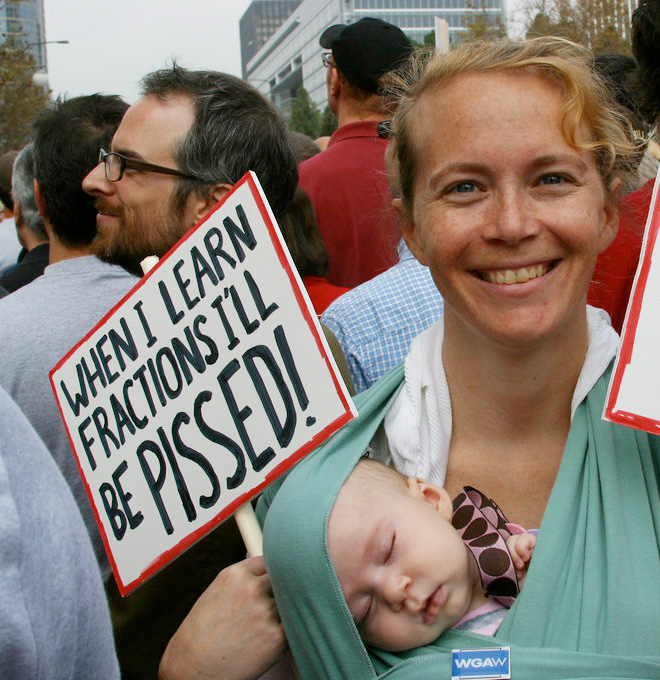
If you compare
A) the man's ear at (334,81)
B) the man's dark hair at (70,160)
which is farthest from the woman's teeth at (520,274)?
the man's ear at (334,81)

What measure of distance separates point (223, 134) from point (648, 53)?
4.40 ft

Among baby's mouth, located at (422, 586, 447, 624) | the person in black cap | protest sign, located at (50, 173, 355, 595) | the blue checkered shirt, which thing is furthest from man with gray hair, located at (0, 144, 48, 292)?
baby's mouth, located at (422, 586, 447, 624)

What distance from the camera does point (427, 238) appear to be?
6.44 feet

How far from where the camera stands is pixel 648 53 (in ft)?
8.48

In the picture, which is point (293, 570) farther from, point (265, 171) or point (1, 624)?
point (265, 171)

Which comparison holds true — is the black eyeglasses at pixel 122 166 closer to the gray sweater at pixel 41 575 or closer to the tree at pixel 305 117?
the gray sweater at pixel 41 575

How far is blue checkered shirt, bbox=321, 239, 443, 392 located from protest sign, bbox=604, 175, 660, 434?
3.60ft

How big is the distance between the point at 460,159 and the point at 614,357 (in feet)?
1.64

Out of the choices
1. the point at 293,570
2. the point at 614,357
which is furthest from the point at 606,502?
the point at 293,570

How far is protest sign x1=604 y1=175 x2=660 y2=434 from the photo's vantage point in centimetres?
167

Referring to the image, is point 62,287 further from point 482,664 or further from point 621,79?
point 621,79

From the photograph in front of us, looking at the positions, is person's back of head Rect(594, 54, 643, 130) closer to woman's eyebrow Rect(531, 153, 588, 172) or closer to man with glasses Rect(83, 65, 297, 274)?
woman's eyebrow Rect(531, 153, 588, 172)

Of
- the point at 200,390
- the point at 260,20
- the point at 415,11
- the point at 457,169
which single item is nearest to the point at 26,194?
the point at 200,390

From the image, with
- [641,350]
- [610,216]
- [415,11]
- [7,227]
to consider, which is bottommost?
[415,11]
